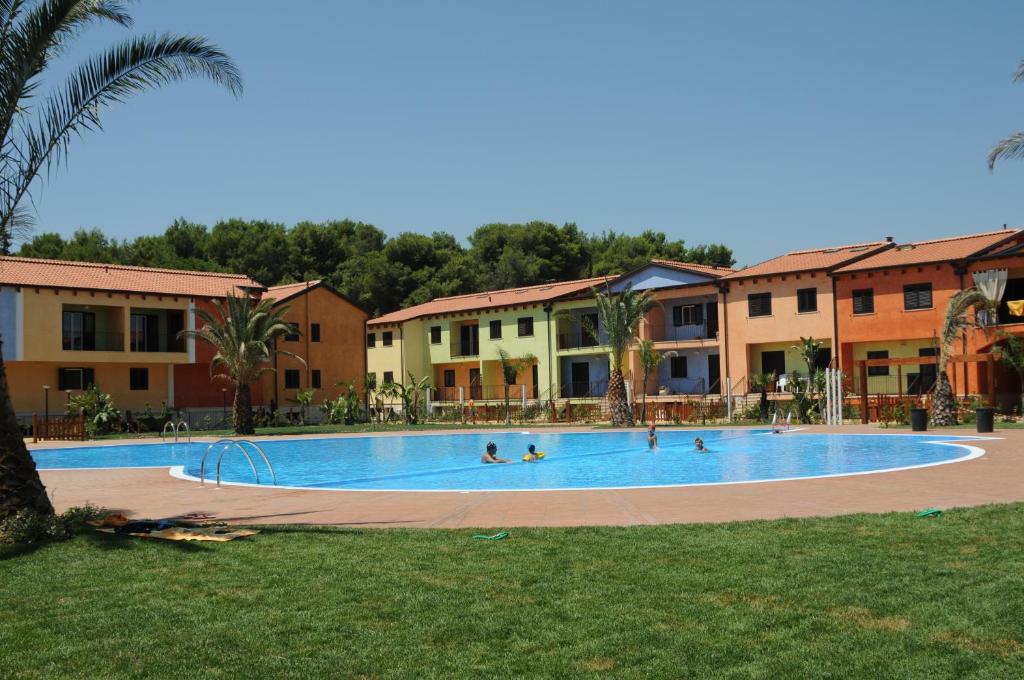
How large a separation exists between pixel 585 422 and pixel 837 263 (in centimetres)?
1292

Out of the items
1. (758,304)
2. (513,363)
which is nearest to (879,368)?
(758,304)

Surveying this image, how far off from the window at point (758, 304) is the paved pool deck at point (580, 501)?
26514 mm

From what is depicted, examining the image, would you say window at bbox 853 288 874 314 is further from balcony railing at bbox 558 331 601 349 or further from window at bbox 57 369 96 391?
window at bbox 57 369 96 391

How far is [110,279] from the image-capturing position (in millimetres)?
43656

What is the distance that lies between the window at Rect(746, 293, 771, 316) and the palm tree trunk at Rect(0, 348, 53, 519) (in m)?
36.5

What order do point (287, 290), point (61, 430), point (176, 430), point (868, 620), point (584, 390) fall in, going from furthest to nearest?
1. point (287, 290)
2. point (584, 390)
3. point (61, 430)
4. point (176, 430)
5. point (868, 620)

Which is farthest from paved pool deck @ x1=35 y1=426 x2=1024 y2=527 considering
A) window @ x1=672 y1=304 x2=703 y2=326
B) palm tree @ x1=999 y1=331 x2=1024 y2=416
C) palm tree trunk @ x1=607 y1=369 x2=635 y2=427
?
window @ x1=672 y1=304 x2=703 y2=326

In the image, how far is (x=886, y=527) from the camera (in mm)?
9227

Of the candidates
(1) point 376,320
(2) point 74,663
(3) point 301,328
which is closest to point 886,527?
(2) point 74,663

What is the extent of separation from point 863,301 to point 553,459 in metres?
20.8

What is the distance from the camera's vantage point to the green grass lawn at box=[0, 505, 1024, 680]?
18.2ft

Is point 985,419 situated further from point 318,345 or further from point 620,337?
point 318,345

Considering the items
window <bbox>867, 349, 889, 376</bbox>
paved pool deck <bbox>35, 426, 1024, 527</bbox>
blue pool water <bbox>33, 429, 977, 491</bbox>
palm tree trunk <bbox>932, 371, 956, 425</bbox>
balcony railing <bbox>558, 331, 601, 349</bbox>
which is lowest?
blue pool water <bbox>33, 429, 977, 491</bbox>

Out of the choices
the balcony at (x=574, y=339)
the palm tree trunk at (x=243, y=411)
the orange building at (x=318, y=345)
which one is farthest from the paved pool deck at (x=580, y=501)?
the balcony at (x=574, y=339)
